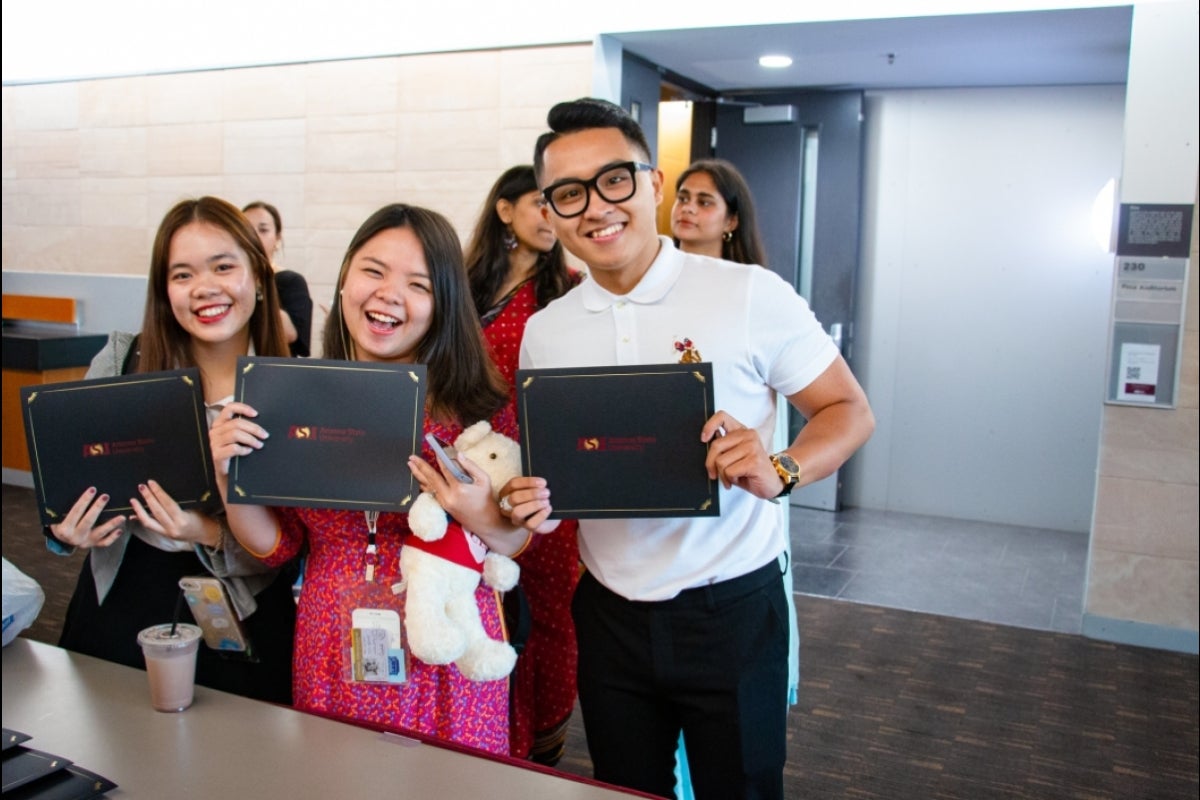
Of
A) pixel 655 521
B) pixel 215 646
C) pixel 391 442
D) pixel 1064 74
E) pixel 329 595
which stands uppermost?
pixel 1064 74

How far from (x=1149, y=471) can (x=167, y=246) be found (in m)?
3.81

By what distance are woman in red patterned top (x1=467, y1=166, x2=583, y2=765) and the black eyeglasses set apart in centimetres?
74

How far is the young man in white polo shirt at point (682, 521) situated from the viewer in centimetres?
166

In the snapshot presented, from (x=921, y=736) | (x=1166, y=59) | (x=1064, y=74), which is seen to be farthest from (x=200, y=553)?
(x=1064, y=74)

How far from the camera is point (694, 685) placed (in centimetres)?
166

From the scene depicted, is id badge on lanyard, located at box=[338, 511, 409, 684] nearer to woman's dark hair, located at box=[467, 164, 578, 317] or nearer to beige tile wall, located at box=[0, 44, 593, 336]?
woman's dark hair, located at box=[467, 164, 578, 317]

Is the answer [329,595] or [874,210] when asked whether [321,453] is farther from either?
[874,210]

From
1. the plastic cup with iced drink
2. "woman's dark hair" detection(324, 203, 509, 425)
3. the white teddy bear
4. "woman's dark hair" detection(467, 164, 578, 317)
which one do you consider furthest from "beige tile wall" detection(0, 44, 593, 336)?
the plastic cup with iced drink

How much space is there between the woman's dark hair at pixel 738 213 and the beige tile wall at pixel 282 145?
63.3 inches

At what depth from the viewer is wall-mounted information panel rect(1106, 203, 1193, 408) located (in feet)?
13.5

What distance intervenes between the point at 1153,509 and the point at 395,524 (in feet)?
11.8

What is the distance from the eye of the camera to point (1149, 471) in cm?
424

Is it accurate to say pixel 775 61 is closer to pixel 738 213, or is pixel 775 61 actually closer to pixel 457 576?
pixel 738 213

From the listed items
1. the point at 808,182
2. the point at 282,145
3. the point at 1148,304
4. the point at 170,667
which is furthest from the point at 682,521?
the point at 808,182
